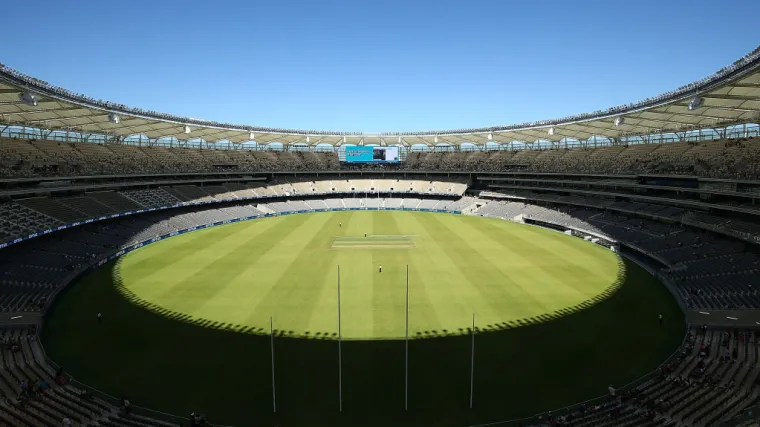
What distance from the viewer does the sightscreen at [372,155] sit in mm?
80812

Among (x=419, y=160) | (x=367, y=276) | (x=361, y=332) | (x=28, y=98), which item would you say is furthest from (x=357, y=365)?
(x=419, y=160)

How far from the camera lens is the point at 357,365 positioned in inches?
712

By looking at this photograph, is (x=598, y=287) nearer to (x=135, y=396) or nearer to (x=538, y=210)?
(x=135, y=396)

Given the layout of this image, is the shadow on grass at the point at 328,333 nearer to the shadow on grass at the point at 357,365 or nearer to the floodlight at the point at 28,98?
the shadow on grass at the point at 357,365

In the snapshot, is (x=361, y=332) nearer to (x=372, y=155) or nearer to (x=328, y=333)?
(x=328, y=333)

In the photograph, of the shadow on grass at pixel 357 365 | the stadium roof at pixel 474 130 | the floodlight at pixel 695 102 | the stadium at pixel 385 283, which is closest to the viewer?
the shadow on grass at pixel 357 365

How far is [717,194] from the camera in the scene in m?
37.5

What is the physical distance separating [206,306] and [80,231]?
2483 cm

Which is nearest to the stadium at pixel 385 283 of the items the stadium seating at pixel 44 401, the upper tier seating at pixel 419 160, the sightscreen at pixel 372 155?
the stadium seating at pixel 44 401

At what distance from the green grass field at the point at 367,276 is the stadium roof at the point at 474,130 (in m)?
14.6

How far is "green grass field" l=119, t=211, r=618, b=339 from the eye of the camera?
23.5 meters

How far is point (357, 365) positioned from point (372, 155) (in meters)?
66.1

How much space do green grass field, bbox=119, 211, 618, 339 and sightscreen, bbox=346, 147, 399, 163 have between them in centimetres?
3201

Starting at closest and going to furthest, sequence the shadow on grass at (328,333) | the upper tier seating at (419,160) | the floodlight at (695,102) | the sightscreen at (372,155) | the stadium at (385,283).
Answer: the stadium at (385,283) < the shadow on grass at (328,333) < the floodlight at (695,102) < the upper tier seating at (419,160) < the sightscreen at (372,155)
